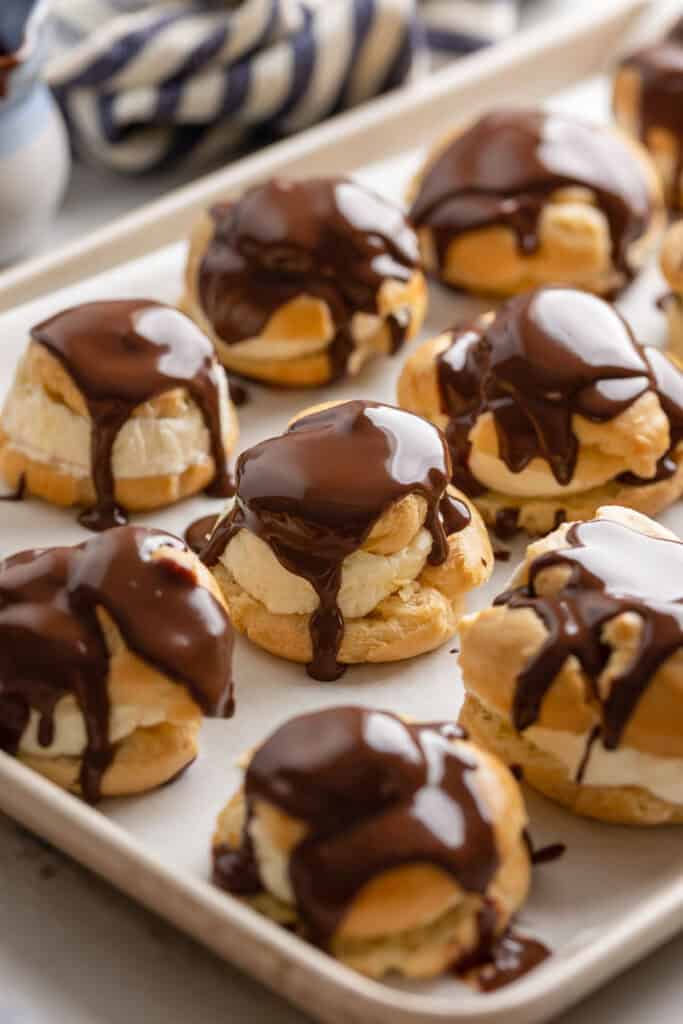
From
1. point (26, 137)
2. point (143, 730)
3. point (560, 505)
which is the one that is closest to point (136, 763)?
point (143, 730)

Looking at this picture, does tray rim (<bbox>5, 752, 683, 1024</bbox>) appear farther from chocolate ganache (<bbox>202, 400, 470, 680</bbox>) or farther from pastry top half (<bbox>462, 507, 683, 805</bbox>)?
chocolate ganache (<bbox>202, 400, 470, 680</bbox>)

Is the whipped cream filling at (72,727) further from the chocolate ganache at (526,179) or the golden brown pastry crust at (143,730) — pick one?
the chocolate ganache at (526,179)

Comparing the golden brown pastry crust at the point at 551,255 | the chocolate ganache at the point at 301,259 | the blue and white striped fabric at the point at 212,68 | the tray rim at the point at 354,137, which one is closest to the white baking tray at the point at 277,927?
the chocolate ganache at the point at 301,259

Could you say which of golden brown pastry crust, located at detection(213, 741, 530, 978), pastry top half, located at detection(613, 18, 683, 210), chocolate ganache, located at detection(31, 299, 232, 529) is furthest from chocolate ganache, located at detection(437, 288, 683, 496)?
pastry top half, located at detection(613, 18, 683, 210)

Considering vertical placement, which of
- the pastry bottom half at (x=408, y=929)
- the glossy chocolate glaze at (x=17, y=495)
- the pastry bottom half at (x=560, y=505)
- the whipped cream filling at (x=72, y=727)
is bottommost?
the pastry bottom half at (x=560, y=505)

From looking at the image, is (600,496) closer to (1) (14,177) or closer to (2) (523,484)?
(2) (523,484)

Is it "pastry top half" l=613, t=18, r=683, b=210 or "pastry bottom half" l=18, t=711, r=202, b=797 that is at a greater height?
"pastry bottom half" l=18, t=711, r=202, b=797

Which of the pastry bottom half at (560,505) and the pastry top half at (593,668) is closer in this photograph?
the pastry top half at (593,668)
